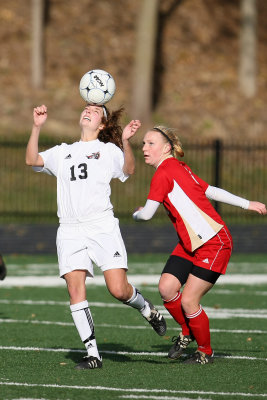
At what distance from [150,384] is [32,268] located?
33.5 feet

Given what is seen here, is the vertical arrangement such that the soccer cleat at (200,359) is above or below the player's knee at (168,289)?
below

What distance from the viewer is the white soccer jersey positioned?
8.02m

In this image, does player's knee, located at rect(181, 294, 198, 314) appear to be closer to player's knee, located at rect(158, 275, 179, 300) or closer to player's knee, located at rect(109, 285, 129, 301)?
player's knee, located at rect(158, 275, 179, 300)

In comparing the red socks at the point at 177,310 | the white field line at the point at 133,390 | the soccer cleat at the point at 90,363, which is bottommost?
the soccer cleat at the point at 90,363

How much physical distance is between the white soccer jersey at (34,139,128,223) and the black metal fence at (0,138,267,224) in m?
12.2

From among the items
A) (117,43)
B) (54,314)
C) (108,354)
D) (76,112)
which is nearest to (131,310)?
(54,314)

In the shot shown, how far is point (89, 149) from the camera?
8188 mm

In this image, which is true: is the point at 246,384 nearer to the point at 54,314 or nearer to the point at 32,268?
the point at 54,314

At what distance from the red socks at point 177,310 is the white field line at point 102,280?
6230mm

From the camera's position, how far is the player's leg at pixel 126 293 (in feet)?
26.2

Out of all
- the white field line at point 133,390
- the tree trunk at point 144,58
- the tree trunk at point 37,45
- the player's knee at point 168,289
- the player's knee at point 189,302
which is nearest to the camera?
the white field line at point 133,390

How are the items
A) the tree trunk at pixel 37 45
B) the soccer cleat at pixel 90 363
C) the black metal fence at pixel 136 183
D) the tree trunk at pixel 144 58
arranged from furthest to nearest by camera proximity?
1. the tree trunk at pixel 37 45
2. the tree trunk at pixel 144 58
3. the black metal fence at pixel 136 183
4. the soccer cleat at pixel 90 363

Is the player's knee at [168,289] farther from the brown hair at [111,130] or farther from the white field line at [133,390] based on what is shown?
the white field line at [133,390]

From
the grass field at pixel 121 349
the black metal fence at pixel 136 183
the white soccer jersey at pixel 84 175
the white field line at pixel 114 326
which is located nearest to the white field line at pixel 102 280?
the grass field at pixel 121 349
